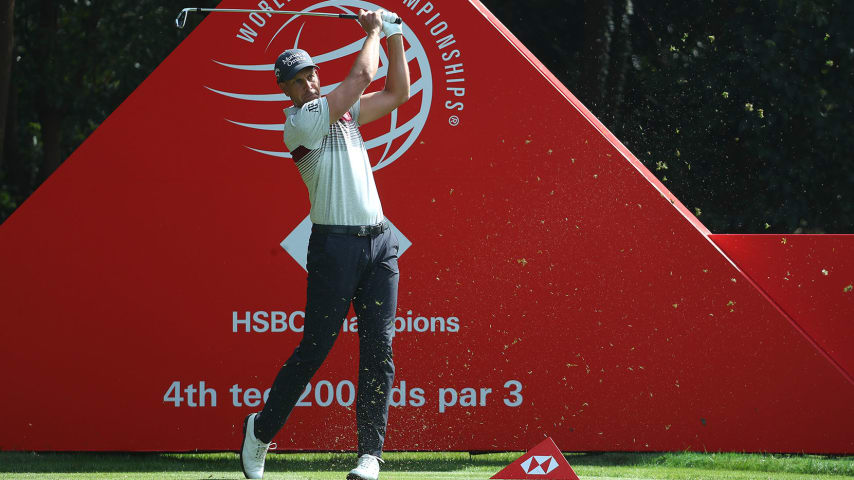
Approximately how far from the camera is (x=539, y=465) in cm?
475

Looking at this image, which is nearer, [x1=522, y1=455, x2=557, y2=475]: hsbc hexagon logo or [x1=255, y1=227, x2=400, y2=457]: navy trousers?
[x1=255, y1=227, x2=400, y2=457]: navy trousers

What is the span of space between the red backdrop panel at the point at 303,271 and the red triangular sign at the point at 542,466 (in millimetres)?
1059

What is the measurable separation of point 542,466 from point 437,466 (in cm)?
125

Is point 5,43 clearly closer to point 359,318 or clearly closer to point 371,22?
point 371,22

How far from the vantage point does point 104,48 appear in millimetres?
16703

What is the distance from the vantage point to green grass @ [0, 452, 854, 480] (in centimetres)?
529

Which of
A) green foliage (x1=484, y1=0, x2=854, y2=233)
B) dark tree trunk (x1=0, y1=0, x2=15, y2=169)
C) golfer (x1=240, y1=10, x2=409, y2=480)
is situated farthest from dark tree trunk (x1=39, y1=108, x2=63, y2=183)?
golfer (x1=240, y1=10, x2=409, y2=480)

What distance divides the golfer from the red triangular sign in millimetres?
578

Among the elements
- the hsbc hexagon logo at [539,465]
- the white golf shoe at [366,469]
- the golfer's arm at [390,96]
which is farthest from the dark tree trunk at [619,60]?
the white golf shoe at [366,469]

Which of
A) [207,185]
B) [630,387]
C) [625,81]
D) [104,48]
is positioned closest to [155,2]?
[104,48]

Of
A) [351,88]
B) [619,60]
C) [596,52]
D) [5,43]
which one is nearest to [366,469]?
[351,88]

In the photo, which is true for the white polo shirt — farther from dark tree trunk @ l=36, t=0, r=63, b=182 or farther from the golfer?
dark tree trunk @ l=36, t=0, r=63, b=182

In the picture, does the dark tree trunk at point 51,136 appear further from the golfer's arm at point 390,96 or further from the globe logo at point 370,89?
the golfer's arm at point 390,96

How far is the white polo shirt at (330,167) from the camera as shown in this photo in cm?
445
